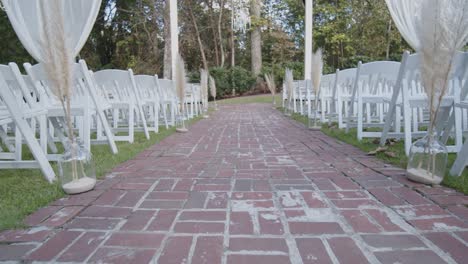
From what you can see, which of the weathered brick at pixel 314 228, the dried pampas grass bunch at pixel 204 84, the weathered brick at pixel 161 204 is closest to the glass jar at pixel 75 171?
the weathered brick at pixel 161 204

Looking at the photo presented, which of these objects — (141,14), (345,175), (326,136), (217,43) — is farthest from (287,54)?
(345,175)

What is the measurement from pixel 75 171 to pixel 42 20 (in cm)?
93

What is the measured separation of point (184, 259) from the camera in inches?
48.5

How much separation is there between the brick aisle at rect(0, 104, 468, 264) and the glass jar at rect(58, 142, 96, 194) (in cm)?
9

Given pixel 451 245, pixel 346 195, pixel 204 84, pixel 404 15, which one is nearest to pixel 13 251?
pixel 346 195

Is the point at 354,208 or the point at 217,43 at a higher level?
the point at 217,43

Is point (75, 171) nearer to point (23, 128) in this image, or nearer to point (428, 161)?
point (23, 128)

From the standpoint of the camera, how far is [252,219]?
159 cm

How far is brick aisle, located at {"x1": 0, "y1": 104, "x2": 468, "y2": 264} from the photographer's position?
4.18 feet

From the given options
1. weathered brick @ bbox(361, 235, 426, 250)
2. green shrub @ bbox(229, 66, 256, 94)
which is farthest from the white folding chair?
green shrub @ bbox(229, 66, 256, 94)

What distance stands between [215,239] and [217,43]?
20884 mm

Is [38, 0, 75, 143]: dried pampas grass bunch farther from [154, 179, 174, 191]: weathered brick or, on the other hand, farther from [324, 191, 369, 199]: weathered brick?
[324, 191, 369, 199]: weathered brick

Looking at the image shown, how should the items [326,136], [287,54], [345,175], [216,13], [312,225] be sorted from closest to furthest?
1. [312,225]
2. [345,175]
3. [326,136]
4. [216,13]
5. [287,54]

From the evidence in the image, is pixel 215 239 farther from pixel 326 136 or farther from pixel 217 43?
pixel 217 43
